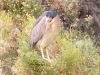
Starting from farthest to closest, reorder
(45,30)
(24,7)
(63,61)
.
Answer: (24,7) < (45,30) < (63,61)

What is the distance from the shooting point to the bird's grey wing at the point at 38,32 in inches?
178

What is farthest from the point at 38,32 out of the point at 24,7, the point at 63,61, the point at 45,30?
the point at 24,7

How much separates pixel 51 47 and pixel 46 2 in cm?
182

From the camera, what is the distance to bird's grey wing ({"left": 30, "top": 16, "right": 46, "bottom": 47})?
452 centimetres

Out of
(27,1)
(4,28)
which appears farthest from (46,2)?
(4,28)

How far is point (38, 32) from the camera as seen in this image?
4.55m

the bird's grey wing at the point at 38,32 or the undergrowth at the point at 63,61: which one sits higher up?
the bird's grey wing at the point at 38,32

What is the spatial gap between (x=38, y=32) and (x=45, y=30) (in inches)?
4.1

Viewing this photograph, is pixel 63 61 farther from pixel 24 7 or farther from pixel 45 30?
pixel 24 7

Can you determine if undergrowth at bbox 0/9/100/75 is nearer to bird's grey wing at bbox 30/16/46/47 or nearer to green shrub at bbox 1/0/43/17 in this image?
bird's grey wing at bbox 30/16/46/47

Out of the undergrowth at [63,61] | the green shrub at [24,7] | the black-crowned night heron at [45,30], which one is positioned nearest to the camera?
the undergrowth at [63,61]

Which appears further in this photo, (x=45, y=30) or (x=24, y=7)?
(x=24, y=7)

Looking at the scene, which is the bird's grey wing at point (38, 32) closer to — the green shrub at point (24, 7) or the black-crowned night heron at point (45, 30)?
the black-crowned night heron at point (45, 30)

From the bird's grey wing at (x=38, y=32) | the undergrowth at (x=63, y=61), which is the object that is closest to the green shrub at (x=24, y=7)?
the undergrowth at (x=63, y=61)
